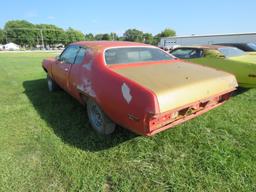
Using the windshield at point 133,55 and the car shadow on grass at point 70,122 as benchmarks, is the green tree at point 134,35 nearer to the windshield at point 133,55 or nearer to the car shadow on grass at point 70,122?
the car shadow on grass at point 70,122

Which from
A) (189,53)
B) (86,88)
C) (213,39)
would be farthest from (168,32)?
(86,88)

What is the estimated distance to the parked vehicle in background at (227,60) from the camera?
4.77 meters

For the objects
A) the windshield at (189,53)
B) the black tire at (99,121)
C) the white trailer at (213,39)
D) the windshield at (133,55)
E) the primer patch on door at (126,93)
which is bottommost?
the black tire at (99,121)

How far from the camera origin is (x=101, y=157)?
272cm

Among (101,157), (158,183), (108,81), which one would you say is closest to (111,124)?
(101,157)

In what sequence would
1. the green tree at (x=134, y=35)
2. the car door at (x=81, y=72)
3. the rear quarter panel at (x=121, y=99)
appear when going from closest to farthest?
the rear quarter panel at (x=121, y=99)
the car door at (x=81, y=72)
the green tree at (x=134, y=35)

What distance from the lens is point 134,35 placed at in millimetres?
99250

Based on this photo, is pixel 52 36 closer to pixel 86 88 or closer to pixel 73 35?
pixel 73 35

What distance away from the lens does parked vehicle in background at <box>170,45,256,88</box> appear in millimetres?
4766

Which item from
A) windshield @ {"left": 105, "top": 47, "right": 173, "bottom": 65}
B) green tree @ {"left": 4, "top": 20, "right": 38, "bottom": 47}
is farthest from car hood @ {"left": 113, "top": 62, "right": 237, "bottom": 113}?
green tree @ {"left": 4, "top": 20, "right": 38, "bottom": 47}

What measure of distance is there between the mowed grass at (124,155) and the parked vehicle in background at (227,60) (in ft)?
3.50

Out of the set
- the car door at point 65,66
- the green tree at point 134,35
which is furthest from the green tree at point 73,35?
the car door at point 65,66

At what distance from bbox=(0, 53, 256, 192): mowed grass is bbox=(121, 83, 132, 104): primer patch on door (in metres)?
0.84

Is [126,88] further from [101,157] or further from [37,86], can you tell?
[37,86]
